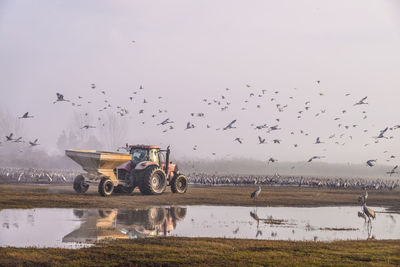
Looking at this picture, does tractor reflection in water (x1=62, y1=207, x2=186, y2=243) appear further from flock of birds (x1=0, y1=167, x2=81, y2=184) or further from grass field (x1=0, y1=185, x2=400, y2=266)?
flock of birds (x1=0, y1=167, x2=81, y2=184)

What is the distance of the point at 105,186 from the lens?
109 feet

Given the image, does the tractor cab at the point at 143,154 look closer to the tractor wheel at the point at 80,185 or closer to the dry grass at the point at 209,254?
the tractor wheel at the point at 80,185

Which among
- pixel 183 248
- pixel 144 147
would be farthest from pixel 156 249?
pixel 144 147

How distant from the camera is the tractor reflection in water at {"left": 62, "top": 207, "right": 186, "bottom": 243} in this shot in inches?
709

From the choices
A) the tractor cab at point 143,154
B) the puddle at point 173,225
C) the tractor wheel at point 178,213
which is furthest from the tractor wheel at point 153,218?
the tractor cab at point 143,154

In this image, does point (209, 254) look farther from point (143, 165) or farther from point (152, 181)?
point (143, 165)

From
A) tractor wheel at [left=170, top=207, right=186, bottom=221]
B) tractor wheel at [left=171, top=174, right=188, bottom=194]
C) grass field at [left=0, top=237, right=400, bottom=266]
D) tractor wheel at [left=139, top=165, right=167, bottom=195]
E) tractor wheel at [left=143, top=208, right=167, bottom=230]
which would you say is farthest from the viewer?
tractor wheel at [left=171, top=174, right=188, bottom=194]

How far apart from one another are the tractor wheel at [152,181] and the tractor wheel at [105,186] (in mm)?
2323

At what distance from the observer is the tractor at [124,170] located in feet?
109

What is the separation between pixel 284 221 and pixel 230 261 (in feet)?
36.5

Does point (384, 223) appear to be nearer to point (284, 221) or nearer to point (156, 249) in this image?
point (284, 221)

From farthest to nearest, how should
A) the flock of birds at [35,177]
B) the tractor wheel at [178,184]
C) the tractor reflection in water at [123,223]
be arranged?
1. the flock of birds at [35,177]
2. the tractor wheel at [178,184]
3. the tractor reflection in water at [123,223]

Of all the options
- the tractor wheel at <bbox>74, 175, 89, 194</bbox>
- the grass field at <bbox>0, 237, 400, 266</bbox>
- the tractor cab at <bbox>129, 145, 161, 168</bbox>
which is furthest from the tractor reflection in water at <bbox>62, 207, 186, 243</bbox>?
the tractor wheel at <bbox>74, 175, 89, 194</bbox>

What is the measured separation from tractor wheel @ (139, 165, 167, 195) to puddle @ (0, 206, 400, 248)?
6300 millimetres
